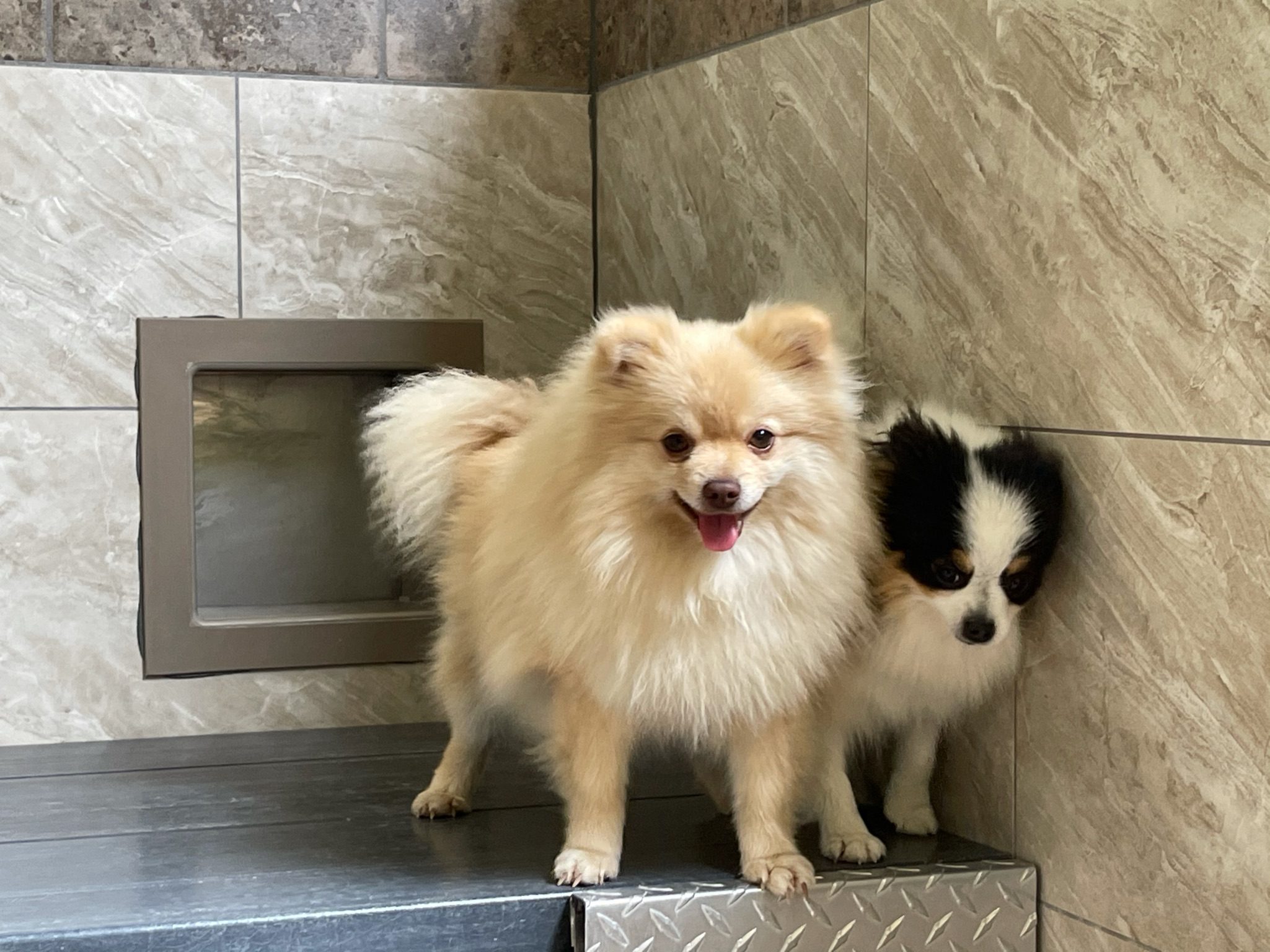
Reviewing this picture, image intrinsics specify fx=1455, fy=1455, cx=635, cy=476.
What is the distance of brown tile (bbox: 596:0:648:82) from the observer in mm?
2762

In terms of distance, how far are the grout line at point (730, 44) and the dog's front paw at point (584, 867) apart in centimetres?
123

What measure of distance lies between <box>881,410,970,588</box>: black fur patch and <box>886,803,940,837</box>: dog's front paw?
1.35 ft

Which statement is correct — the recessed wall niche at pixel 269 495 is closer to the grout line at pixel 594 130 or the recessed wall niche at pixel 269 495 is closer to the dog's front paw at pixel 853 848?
the grout line at pixel 594 130

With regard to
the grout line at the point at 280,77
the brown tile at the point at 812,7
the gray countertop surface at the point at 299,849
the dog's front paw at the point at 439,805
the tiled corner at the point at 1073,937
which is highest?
the grout line at the point at 280,77

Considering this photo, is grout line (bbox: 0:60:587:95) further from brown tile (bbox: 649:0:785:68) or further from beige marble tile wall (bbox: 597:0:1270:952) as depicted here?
beige marble tile wall (bbox: 597:0:1270:952)

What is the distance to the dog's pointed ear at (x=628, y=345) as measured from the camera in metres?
1.66

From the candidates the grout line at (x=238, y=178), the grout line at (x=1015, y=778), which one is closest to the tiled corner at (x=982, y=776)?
the grout line at (x=1015, y=778)

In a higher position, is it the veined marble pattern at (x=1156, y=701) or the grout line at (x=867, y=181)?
the grout line at (x=867, y=181)

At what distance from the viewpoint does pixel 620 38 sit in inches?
112

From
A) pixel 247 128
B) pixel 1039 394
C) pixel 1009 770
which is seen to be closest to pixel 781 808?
pixel 1009 770

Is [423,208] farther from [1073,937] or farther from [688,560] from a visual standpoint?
[1073,937]

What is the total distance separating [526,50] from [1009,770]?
174 centimetres

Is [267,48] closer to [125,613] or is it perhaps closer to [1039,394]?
[125,613]

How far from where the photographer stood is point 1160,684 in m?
1.63
